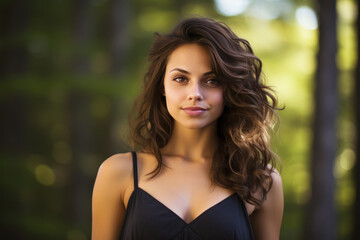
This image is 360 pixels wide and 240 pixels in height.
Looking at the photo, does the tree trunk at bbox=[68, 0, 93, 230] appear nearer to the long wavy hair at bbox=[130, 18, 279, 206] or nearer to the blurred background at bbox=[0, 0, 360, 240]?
the blurred background at bbox=[0, 0, 360, 240]

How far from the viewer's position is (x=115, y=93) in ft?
31.5

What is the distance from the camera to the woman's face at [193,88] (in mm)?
2441

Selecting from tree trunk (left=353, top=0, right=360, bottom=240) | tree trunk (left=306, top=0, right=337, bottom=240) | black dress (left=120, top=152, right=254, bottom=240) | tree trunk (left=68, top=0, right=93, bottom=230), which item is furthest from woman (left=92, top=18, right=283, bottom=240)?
tree trunk (left=68, top=0, right=93, bottom=230)

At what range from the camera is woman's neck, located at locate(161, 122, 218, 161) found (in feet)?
8.84

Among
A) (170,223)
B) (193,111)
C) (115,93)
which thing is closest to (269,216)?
(170,223)

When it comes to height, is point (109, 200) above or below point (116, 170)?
below

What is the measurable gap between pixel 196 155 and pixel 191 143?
0.08m

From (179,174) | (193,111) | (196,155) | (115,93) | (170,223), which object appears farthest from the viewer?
(115,93)

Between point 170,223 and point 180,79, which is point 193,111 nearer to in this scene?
point 180,79

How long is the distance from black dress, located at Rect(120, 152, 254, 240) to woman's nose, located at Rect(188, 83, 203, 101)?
1.97 ft

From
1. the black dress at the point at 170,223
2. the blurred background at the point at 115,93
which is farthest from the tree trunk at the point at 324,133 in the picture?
the black dress at the point at 170,223

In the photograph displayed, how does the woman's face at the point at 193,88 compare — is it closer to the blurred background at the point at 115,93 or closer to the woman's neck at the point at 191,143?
the woman's neck at the point at 191,143

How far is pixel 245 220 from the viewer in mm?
2521

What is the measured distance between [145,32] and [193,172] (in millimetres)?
11880
